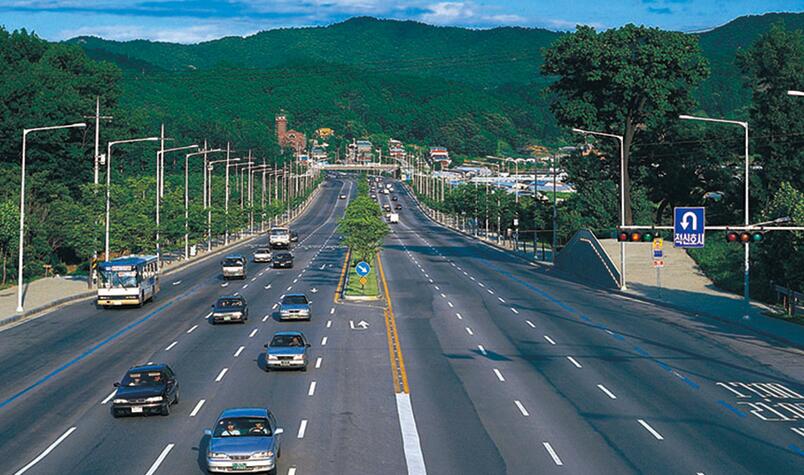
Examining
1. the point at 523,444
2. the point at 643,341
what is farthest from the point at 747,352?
the point at 523,444

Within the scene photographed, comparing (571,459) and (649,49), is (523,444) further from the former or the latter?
(649,49)

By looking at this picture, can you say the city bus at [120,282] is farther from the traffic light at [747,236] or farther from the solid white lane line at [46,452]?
the traffic light at [747,236]

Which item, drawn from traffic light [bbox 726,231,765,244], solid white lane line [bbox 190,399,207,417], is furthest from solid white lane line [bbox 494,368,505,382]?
traffic light [bbox 726,231,765,244]

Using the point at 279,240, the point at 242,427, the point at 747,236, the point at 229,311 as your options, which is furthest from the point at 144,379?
the point at 279,240

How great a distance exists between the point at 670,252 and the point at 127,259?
154ft

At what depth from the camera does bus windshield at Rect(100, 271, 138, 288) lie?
194 ft

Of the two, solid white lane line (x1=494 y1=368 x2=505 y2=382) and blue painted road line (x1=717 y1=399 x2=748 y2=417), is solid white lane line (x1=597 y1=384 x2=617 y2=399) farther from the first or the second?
solid white lane line (x1=494 y1=368 x2=505 y2=382)

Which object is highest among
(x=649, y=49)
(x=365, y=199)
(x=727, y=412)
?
(x=649, y=49)

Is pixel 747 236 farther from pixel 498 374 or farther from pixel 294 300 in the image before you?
pixel 294 300

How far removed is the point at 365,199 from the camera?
102000 mm

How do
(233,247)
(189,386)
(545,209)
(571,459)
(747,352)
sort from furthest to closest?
(545,209)
(233,247)
(747,352)
(189,386)
(571,459)

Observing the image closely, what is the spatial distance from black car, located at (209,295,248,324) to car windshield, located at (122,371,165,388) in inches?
842

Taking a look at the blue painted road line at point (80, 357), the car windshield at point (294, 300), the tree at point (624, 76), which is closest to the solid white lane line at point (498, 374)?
the blue painted road line at point (80, 357)

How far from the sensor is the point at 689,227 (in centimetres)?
5594
